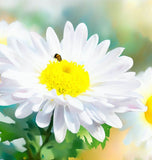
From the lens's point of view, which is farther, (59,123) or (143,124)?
(143,124)

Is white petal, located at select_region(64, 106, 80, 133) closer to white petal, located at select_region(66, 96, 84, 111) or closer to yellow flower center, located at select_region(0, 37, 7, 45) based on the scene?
white petal, located at select_region(66, 96, 84, 111)

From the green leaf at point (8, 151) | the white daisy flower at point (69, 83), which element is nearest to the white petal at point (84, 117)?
the white daisy flower at point (69, 83)

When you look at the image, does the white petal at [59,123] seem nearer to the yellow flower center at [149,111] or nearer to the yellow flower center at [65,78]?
the yellow flower center at [65,78]

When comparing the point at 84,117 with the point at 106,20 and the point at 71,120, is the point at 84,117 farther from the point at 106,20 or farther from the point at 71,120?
the point at 106,20

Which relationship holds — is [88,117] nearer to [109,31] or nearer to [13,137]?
[13,137]

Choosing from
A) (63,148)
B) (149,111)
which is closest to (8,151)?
(63,148)

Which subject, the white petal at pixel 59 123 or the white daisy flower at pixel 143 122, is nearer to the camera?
the white petal at pixel 59 123

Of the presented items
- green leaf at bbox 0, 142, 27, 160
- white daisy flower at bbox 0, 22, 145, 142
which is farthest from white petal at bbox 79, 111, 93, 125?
green leaf at bbox 0, 142, 27, 160

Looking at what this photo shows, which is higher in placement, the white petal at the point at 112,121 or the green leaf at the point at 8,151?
the white petal at the point at 112,121
